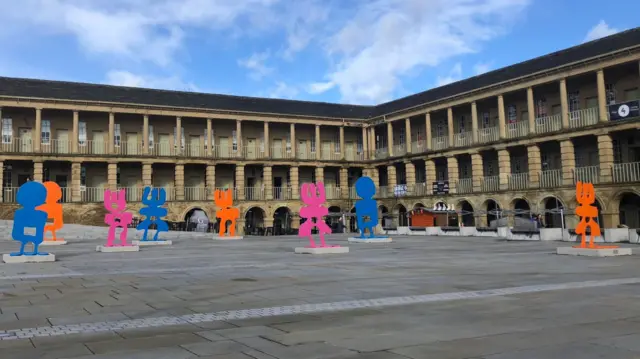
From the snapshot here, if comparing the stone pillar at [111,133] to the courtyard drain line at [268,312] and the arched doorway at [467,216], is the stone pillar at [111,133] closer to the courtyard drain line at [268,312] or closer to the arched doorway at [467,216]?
the arched doorway at [467,216]

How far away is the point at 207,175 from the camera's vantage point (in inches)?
1758

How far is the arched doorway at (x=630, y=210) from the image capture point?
111ft

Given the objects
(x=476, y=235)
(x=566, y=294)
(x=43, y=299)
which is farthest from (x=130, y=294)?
(x=476, y=235)

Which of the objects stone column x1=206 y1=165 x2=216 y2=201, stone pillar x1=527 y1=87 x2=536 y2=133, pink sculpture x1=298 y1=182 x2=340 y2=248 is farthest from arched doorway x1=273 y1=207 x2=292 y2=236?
pink sculpture x1=298 y1=182 x2=340 y2=248

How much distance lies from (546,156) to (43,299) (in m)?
36.3

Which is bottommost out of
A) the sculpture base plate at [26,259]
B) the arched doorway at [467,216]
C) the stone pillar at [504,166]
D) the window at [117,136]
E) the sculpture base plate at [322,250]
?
the sculpture base plate at [322,250]

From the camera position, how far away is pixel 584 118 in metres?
34.0

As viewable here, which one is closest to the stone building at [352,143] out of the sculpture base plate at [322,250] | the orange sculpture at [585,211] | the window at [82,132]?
the window at [82,132]

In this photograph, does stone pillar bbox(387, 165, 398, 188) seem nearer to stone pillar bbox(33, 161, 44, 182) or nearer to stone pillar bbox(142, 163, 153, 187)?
stone pillar bbox(142, 163, 153, 187)

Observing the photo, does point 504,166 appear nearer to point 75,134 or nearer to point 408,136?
point 408,136

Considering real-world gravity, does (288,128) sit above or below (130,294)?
above

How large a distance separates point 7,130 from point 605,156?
40689 millimetres

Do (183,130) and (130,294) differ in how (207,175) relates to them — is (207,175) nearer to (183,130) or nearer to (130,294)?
(183,130)

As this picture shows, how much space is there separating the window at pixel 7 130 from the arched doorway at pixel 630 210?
42.2 m
